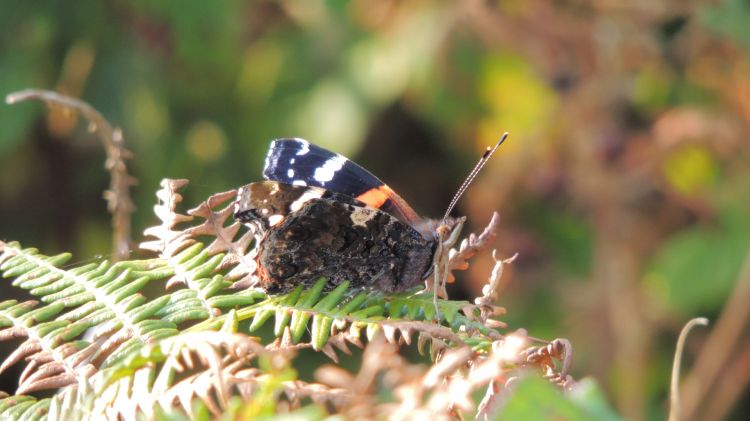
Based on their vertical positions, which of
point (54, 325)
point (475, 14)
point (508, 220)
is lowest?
point (508, 220)

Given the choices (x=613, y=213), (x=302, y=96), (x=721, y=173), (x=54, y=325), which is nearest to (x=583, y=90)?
(x=613, y=213)

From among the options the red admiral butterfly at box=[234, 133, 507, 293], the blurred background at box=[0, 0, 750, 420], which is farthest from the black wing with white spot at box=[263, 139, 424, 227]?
the blurred background at box=[0, 0, 750, 420]

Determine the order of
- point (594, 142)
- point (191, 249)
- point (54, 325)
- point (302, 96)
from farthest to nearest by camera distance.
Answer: point (302, 96) < point (594, 142) < point (191, 249) < point (54, 325)

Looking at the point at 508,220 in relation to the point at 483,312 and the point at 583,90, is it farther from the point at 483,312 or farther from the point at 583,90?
the point at 483,312

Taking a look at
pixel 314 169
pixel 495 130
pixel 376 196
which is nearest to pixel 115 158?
pixel 314 169

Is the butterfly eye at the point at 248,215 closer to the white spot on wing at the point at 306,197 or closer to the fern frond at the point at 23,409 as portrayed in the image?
the white spot on wing at the point at 306,197

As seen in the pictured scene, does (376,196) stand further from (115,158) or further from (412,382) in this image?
(412,382)

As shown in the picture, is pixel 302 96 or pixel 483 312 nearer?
pixel 483 312

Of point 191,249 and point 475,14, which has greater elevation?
point 475,14
